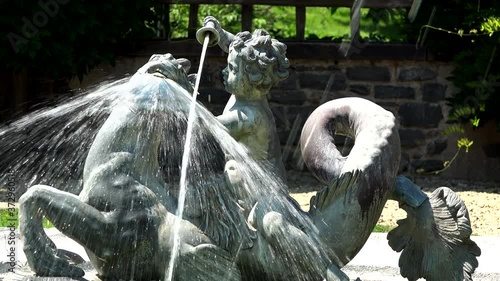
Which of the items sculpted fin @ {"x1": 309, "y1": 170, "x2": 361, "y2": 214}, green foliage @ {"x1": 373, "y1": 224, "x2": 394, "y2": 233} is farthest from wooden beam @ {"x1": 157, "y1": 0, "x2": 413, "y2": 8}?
sculpted fin @ {"x1": 309, "y1": 170, "x2": 361, "y2": 214}

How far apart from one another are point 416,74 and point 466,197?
1469 millimetres

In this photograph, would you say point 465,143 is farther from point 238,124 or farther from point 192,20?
point 238,124

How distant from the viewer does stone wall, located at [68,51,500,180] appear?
9336mm

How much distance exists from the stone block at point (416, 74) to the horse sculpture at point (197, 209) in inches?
204

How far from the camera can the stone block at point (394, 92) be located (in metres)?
9.34

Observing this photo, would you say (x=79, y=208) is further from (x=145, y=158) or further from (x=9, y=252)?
(x=9, y=252)

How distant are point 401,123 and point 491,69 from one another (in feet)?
3.04

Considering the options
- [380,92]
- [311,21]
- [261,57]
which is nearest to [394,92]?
[380,92]

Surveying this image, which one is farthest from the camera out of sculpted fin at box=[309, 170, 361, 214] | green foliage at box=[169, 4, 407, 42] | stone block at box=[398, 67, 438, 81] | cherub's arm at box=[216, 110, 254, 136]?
green foliage at box=[169, 4, 407, 42]

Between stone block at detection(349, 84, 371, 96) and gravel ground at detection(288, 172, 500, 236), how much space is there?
2.83ft

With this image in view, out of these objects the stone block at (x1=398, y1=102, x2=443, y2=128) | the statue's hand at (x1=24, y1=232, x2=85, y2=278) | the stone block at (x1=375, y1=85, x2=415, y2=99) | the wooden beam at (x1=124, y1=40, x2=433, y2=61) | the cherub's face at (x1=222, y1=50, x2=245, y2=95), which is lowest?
the stone block at (x1=398, y1=102, x2=443, y2=128)

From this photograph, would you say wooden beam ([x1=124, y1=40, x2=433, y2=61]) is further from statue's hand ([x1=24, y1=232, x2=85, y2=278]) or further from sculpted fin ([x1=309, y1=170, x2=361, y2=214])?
statue's hand ([x1=24, y1=232, x2=85, y2=278])

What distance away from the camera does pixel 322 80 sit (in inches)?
368

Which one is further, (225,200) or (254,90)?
(254,90)
